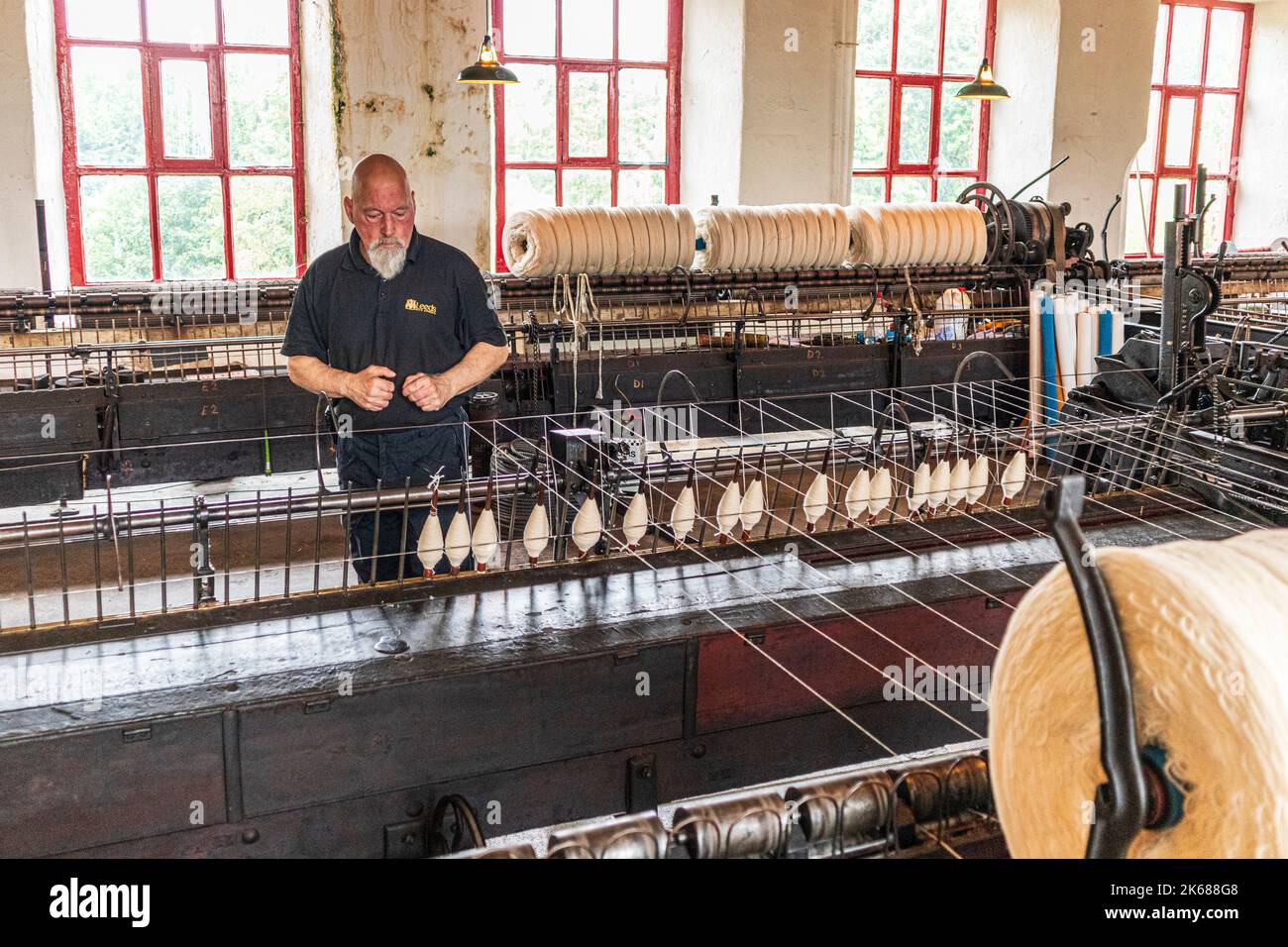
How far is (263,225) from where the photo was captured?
8.48 metres

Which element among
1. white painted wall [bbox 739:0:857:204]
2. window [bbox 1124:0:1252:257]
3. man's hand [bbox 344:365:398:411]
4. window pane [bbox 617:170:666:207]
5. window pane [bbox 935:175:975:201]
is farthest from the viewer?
window [bbox 1124:0:1252:257]

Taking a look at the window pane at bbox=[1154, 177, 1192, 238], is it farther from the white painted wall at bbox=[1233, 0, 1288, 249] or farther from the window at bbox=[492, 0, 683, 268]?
the window at bbox=[492, 0, 683, 268]

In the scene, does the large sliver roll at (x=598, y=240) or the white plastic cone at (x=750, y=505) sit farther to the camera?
the large sliver roll at (x=598, y=240)

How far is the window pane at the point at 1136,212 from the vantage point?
11.5m

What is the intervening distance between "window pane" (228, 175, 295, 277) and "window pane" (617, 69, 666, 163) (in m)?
2.57

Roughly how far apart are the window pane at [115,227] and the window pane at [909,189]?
5950 millimetres

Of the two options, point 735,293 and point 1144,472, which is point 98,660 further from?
point 735,293

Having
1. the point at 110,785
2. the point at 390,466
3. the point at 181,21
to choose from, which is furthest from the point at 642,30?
the point at 110,785

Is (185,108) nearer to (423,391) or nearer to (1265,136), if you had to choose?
(423,391)

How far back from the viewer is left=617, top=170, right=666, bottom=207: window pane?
951cm

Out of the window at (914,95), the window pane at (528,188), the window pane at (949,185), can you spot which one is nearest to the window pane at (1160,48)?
the window at (914,95)

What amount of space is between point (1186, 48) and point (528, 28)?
6.65 m

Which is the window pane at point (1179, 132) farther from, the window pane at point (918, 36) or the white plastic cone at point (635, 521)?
the white plastic cone at point (635, 521)

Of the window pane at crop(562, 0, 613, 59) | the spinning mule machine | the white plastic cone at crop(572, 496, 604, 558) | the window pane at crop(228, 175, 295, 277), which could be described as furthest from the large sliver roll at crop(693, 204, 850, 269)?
the white plastic cone at crop(572, 496, 604, 558)
